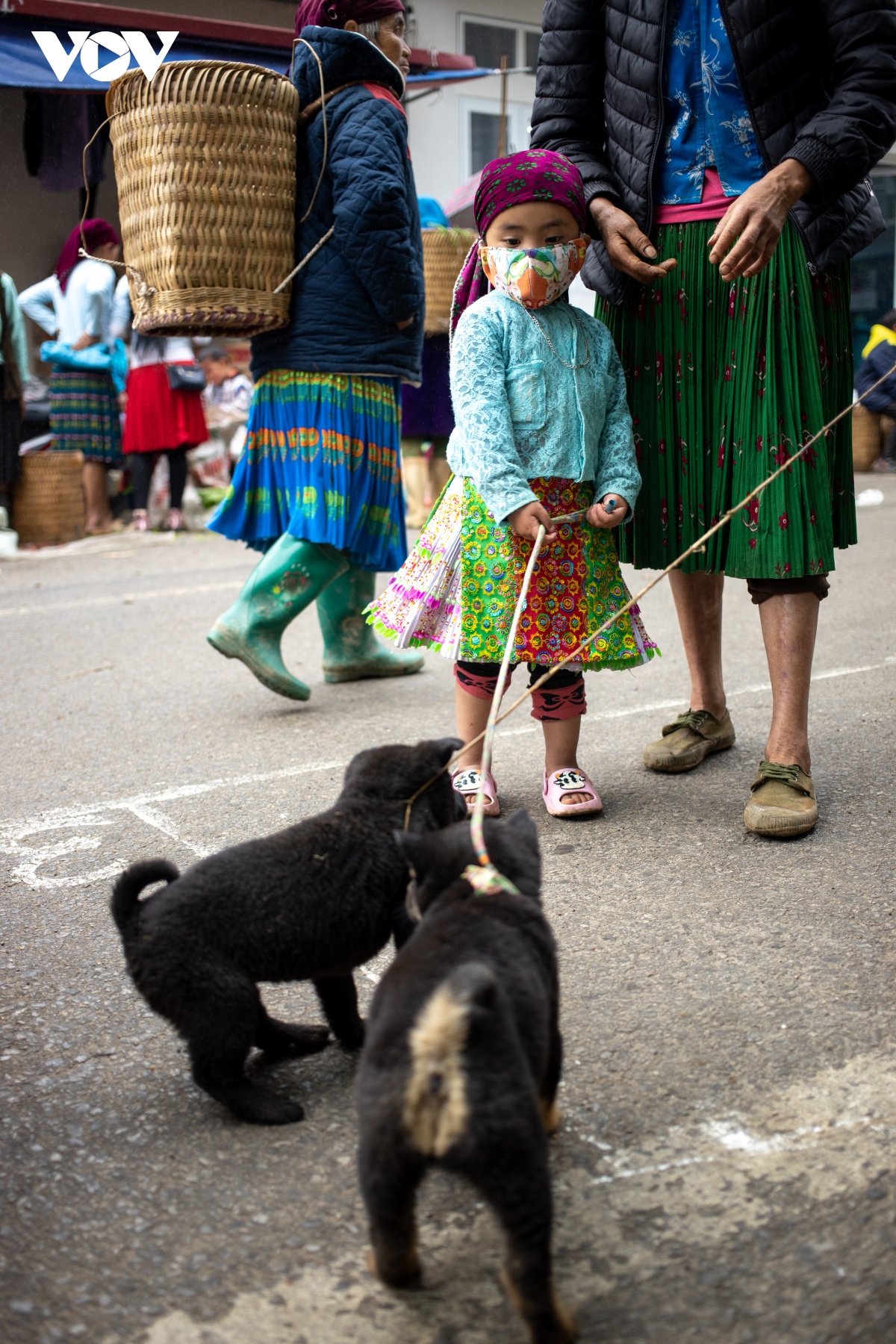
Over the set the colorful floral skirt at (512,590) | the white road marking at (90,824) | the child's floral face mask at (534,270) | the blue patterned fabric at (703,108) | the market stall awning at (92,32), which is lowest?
the white road marking at (90,824)

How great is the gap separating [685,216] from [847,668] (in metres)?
2.07

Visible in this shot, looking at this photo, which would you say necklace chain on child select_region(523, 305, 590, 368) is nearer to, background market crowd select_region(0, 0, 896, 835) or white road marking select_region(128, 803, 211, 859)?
background market crowd select_region(0, 0, 896, 835)

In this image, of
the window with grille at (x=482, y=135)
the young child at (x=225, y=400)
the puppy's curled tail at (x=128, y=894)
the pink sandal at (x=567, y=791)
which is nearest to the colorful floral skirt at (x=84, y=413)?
the young child at (x=225, y=400)

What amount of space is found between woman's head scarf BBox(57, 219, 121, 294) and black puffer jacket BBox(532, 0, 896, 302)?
17.4ft

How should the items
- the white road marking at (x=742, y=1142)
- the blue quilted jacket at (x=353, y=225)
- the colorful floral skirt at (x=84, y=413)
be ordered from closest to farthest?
the white road marking at (x=742, y=1142) < the blue quilted jacket at (x=353, y=225) < the colorful floral skirt at (x=84, y=413)

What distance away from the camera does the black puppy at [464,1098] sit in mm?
1218

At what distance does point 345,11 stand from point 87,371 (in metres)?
5.64

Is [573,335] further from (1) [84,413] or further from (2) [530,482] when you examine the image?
(1) [84,413]

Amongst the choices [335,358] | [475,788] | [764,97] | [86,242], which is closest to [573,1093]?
[475,788]

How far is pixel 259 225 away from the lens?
362 centimetres

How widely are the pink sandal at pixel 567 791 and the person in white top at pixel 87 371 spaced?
659 centimetres

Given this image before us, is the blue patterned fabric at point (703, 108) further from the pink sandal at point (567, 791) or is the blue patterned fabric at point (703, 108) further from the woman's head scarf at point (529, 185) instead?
the pink sandal at point (567, 791)

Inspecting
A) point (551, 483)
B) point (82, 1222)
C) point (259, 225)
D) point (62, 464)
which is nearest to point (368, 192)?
point (259, 225)

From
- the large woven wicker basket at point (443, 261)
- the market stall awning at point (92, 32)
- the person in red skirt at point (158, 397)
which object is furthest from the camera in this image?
the person in red skirt at point (158, 397)
